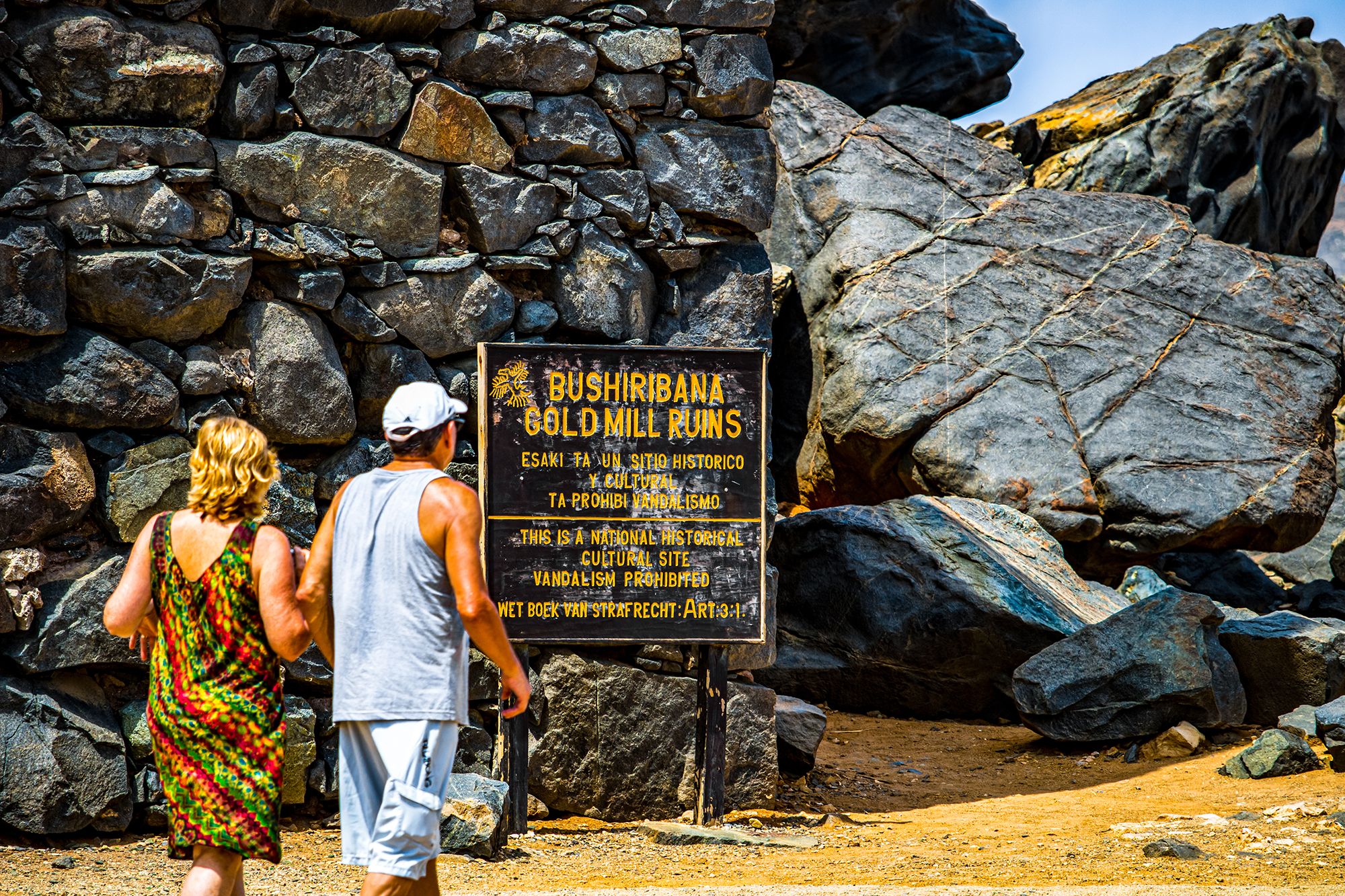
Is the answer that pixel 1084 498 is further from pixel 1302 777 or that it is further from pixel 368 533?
pixel 368 533

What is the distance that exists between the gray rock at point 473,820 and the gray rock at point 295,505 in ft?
4.54

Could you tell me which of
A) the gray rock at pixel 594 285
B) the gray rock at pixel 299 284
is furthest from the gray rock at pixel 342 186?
the gray rock at pixel 594 285

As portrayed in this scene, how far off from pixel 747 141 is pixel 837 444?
5818 millimetres

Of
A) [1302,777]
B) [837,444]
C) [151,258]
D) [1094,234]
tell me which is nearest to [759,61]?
[151,258]

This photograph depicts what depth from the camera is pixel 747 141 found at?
6.74m

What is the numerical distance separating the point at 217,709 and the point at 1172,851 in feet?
12.9

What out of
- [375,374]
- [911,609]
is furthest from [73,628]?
[911,609]

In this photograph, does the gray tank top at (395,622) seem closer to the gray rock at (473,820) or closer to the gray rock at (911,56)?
the gray rock at (473,820)

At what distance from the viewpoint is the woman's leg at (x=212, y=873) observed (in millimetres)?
3217

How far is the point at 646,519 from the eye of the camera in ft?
19.9

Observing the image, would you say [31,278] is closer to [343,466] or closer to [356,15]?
[343,466]

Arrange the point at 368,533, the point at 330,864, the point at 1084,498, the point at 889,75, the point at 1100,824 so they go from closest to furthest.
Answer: the point at 368,533 → the point at 330,864 → the point at 1100,824 → the point at 1084,498 → the point at 889,75

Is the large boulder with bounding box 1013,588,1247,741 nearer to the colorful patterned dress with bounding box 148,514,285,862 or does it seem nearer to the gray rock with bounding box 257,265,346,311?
the gray rock with bounding box 257,265,346,311

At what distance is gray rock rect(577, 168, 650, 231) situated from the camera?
650 centimetres
